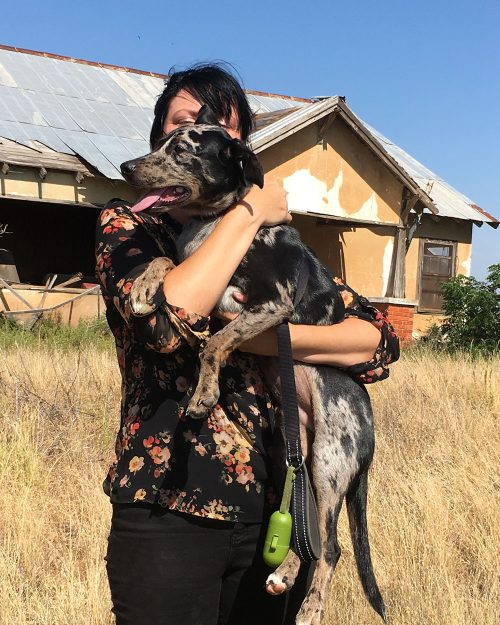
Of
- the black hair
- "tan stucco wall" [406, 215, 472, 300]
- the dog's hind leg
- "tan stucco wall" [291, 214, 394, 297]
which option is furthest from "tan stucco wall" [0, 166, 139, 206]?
the dog's hind leg

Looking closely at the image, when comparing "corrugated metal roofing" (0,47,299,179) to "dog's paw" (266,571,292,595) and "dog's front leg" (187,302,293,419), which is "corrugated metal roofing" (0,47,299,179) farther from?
"dog's paw" (266,571,292,595)

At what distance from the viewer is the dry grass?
3.76 meters

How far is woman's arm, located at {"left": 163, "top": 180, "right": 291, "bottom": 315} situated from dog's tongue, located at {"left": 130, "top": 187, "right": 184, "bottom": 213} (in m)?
0.27

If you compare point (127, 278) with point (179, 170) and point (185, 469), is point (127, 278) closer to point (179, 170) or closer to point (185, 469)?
point (185, 469)

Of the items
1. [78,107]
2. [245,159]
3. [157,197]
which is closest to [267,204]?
[245,159]

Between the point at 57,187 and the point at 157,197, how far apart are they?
38.6ft

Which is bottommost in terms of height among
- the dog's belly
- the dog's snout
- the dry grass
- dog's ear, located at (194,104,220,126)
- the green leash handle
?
the dry grass

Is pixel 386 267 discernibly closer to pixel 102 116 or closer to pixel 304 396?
pixel 102 116

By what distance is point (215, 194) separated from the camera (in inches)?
99.3

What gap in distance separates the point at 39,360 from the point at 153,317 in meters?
6.64

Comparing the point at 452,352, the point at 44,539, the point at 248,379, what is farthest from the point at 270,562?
the point at 452,352

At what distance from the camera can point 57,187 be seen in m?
13.6

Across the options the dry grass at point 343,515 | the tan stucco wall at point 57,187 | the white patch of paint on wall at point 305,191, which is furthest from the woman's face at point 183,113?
the white patch of paint on wall at point 305,191

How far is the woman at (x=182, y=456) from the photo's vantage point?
1.88 m
